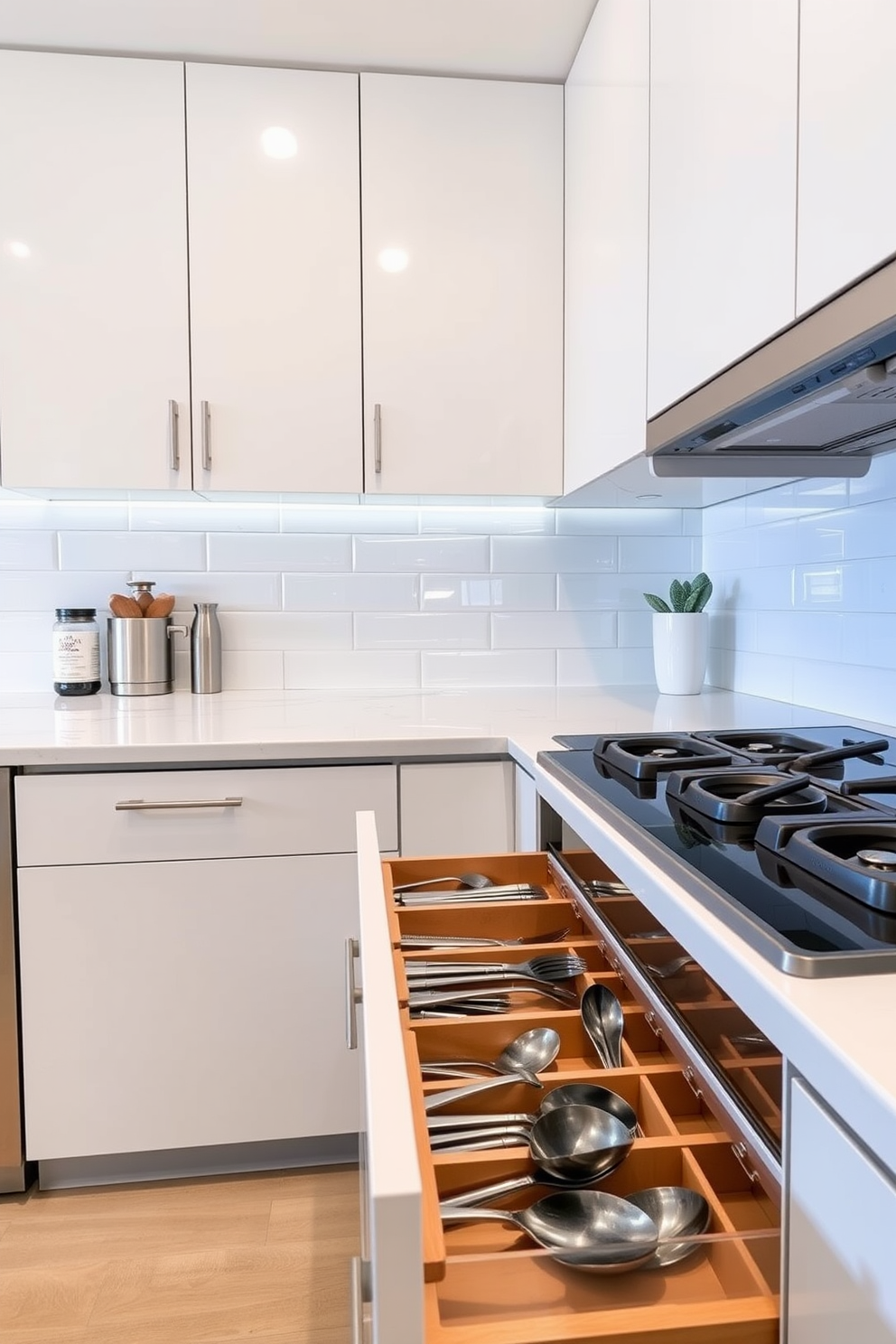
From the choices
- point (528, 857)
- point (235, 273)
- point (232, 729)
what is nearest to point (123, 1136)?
point (232, 729)

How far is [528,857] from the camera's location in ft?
4.42

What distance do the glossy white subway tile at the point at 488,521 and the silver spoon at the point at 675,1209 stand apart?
1824 mm

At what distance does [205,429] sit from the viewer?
1.96m

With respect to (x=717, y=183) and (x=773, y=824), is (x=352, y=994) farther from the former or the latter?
(x=717, y=183)

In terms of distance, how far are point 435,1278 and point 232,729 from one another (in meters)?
1.30

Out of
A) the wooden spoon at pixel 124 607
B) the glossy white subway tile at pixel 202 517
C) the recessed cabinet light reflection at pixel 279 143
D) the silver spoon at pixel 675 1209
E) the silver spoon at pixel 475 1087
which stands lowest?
the silver spoon at pixel 675 1209

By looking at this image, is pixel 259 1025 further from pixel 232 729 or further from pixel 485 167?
pixel 485 167

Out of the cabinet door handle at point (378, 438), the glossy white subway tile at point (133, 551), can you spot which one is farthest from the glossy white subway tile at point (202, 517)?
the cabinet door handle at point (378, 438)

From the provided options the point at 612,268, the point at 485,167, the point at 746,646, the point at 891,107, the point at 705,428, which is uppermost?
the point at 485,167

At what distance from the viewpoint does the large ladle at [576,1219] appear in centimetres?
66

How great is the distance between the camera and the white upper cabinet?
153 centimetres

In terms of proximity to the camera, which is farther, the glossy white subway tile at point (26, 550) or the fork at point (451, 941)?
the glossy white subway tile at point (26, 550)

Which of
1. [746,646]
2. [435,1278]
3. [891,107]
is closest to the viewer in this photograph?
[435,1278]

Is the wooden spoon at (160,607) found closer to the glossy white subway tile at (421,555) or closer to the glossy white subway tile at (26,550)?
the glossy white subway tile at (26,550)
